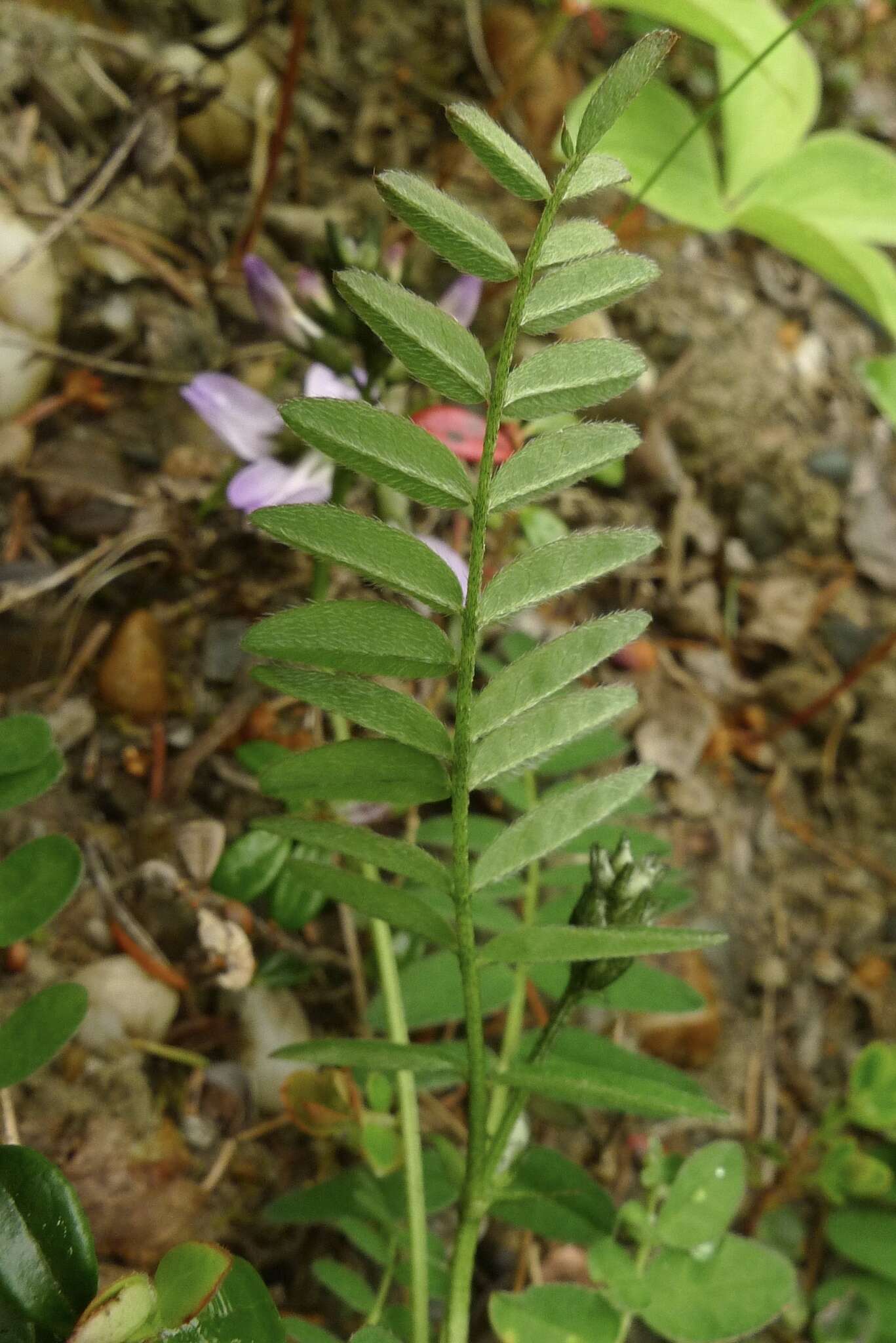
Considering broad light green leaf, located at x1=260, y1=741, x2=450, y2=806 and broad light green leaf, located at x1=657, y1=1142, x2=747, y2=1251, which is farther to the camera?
broad light green leaf, located at x1=657, y1=1142, x2=747, y2=1251


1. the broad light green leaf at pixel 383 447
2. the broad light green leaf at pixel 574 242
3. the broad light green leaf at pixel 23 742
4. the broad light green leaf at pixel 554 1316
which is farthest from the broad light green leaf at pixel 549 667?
the broad light green leaf at pixel 554 1316

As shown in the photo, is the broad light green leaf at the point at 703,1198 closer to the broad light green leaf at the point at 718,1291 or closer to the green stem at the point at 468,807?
the broad light green leaf at the point at 718,1291

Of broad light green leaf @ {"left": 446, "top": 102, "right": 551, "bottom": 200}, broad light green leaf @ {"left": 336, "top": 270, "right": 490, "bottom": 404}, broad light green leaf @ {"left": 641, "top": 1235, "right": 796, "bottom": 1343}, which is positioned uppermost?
broad light green leaf @ {"left": 446, "top": 102, "right": 551, "bottom": 200}

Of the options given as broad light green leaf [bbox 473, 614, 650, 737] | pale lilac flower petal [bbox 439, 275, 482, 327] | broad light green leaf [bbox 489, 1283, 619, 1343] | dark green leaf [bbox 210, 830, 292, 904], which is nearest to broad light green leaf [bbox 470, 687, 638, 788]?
broad light green leaf [bbox 473, 614, 650, 737]

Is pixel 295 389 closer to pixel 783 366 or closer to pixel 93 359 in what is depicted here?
pixel 93 359

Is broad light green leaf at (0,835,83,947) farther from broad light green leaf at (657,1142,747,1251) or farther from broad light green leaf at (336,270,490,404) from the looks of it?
broad light green leaf at (657,1142,747,1251)

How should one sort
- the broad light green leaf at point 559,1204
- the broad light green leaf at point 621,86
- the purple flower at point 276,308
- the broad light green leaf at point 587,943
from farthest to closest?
the purple flower at point 276,308
the broad light green leaf at point 559,1204
the broad light green leaf at point 587,943
the broad light green leaf at point 621,86
